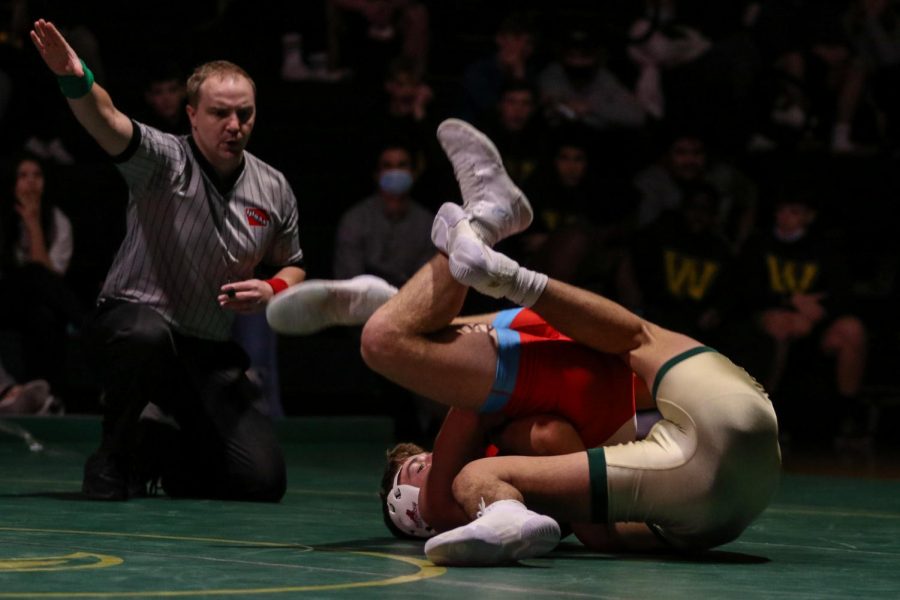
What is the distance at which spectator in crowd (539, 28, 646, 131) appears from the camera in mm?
10656

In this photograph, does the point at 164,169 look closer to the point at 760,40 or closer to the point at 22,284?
the point at 22,284

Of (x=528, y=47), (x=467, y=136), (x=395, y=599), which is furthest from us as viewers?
(x=528, y=47)

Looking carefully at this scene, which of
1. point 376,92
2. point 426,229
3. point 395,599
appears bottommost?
point 395,599

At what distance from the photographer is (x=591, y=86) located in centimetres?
1073

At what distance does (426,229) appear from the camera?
30.3 ft

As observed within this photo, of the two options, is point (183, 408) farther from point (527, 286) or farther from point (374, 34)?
point (374, 34)

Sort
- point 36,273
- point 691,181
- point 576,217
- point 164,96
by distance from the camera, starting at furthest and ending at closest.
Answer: point 691,181 → point 576,217 → point 164,96 → point 36,273

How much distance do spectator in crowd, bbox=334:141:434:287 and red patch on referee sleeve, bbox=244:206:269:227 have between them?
337 cm

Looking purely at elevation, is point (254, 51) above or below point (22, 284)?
above

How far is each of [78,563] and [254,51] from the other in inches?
293

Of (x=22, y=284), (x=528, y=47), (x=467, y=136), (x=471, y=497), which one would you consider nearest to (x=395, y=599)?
(x=471, y=497)

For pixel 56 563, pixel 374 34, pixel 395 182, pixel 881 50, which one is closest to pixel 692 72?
pixel 881 50

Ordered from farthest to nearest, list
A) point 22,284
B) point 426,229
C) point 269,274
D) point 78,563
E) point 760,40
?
point 760,40, point 426,229, point 22,284, point 269,274, point 78,563

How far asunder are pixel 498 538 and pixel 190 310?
2.12 m
